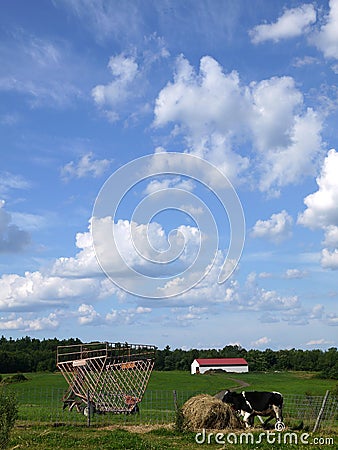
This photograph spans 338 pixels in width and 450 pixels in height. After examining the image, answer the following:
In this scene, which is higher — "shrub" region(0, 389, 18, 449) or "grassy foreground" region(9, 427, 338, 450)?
"shrub" region(0, 389, 18, 449)

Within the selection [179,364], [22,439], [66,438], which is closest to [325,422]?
[66,438]

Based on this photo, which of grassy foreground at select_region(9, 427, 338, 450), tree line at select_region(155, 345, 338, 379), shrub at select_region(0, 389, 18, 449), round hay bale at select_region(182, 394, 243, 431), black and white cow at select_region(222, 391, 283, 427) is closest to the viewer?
shrub at select_region(0, 389, 18, 449)

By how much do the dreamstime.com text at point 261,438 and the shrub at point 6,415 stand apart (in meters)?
5.50

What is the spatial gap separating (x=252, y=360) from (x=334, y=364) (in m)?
20.1

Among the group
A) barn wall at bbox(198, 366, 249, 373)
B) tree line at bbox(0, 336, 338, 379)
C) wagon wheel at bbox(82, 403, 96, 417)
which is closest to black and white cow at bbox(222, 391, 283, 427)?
wagon wheel at bbox(82, 403, 96, 417)

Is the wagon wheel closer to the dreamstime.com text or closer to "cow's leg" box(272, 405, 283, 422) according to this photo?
the dreamstime.com text

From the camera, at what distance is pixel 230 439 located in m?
14.2

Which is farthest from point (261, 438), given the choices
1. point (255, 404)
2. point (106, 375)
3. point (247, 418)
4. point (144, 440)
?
point (106, 375)

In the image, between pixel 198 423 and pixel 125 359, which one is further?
pixel 125 359

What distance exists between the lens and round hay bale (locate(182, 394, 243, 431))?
15.5 meters

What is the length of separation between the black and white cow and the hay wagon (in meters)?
4.83

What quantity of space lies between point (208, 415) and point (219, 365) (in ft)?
259

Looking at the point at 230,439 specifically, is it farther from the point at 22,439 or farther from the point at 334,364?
the point at 334,364

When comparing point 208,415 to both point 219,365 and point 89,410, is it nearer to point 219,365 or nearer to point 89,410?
point 89,410
